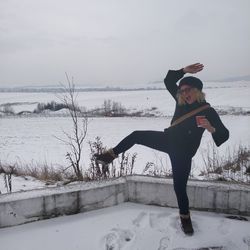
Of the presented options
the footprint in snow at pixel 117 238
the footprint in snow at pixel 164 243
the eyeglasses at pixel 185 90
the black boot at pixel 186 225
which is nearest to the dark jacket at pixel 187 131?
the eyeglasses at pixel 185 90

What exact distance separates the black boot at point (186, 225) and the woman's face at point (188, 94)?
1.28m

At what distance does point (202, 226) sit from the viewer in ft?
11.3

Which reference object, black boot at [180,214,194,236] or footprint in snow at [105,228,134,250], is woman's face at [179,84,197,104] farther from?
footprint in snow at [105,228,134,250]

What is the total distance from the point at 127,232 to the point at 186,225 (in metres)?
0.65

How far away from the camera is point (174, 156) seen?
3.34 metres

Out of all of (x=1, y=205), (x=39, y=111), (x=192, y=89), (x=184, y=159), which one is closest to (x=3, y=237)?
(x=1, y=205)

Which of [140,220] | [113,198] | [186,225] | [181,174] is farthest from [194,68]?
[113,198]

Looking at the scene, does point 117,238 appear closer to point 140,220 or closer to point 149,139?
point 140,220

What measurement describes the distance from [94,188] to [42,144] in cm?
1553

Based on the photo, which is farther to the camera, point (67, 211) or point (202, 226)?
point (67, 211)

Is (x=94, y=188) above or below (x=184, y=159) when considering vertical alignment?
below

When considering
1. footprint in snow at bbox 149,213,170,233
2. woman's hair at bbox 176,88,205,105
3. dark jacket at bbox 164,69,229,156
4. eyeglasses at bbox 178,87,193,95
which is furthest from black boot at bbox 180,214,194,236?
eyeglasses at bbox 178,87,193,95

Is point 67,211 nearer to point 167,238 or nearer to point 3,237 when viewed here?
point 3,237

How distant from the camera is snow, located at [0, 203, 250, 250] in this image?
10.1 feet
